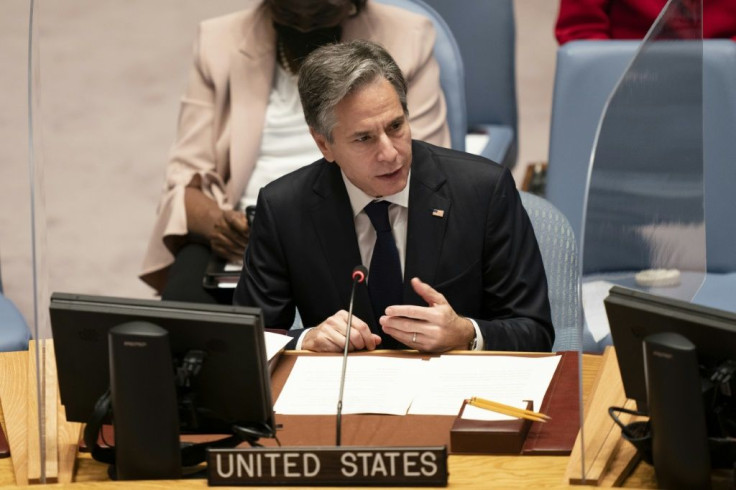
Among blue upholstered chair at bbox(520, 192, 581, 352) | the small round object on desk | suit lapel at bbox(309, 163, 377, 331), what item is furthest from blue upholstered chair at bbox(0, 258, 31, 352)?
the small round object on desk

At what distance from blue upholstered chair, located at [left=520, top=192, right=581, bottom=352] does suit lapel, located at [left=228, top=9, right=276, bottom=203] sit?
3.16 feet

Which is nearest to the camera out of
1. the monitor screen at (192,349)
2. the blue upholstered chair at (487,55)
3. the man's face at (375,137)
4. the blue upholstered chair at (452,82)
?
the monitor screen at (192,349)

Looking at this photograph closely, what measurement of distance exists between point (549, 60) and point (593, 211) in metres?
4.55

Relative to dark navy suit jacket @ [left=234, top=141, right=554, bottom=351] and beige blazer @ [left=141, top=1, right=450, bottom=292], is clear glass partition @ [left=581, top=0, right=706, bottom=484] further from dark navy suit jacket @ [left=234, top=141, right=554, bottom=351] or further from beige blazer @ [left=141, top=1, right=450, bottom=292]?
beige blazer @ [left=141, top=1, right=450, bottom=292]

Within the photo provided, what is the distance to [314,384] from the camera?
7.62 ft

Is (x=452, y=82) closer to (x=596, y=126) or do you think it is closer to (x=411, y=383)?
(x=596, y=126)

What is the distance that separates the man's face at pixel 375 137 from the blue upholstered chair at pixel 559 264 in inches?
15.8

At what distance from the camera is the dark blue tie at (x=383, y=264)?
2.65m

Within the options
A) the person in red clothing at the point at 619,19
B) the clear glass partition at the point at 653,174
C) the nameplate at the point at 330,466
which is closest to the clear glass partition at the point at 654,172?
the clear glass partition at the point at 653,174

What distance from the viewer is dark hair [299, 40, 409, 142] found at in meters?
2.49

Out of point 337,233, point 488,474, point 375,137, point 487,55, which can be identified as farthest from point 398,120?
point 487,55

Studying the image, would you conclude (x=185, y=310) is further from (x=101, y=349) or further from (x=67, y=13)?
(x=67, y=13)

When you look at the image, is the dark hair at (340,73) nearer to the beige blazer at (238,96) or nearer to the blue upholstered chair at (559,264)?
the blue upholstered chair at (559,264)

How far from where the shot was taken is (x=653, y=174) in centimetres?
242
